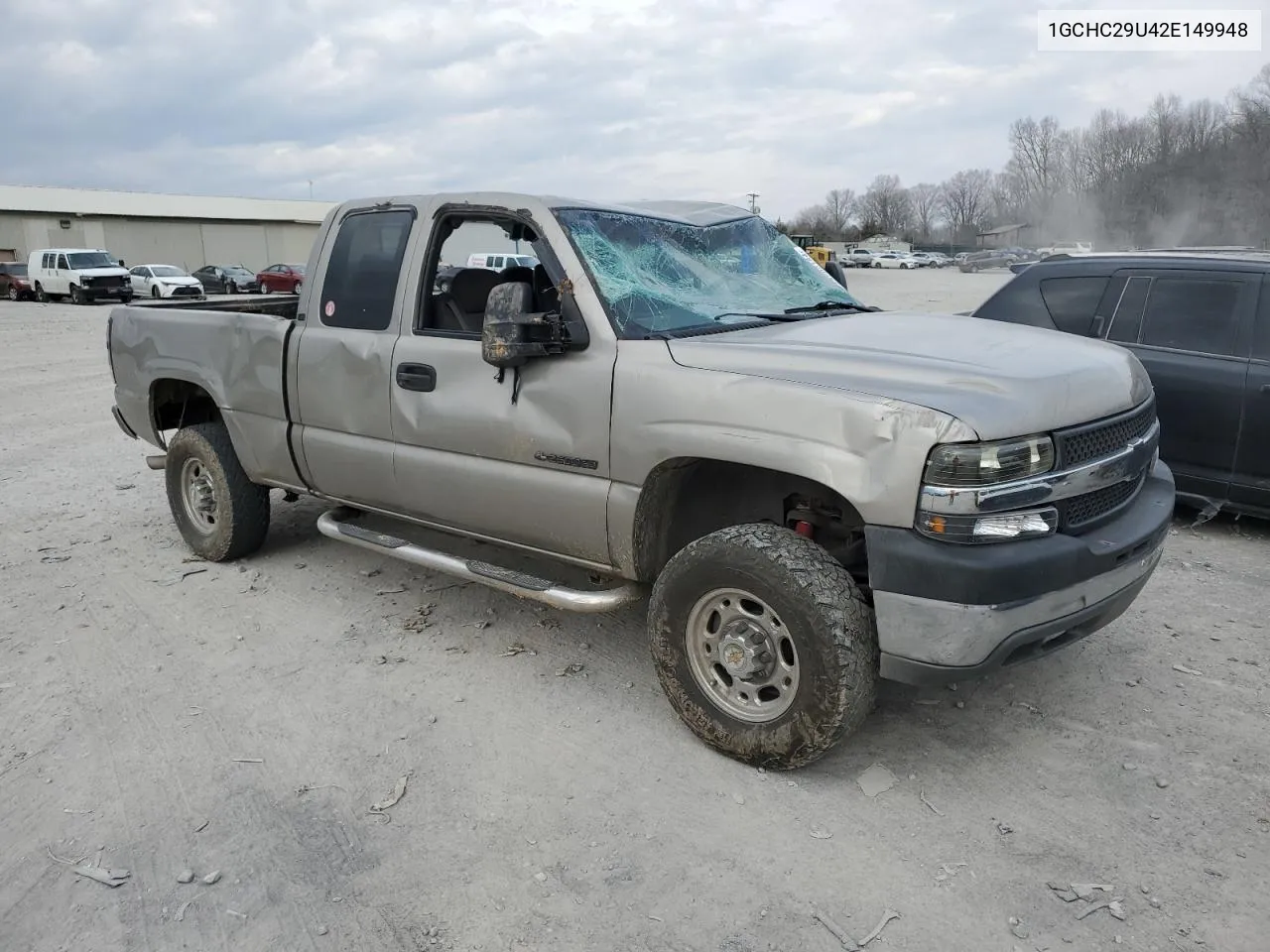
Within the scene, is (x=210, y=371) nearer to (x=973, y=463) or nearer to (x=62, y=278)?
(x=973, y=463)

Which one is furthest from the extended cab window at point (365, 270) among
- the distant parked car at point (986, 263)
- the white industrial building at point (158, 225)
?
the distant parked car at point (986, 263)

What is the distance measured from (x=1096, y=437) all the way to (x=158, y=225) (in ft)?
201

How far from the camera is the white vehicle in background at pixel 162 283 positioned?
34.2 meters

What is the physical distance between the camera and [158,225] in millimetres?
55125

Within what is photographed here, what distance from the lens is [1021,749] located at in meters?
3.54

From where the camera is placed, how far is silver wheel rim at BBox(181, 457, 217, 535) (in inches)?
228

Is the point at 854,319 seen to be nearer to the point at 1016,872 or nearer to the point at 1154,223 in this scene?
the point at 1016,872

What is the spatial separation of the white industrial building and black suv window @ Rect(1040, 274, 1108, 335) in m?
56.7

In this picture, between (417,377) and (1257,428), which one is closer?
(417,377)

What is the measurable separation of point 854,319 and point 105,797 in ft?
11.1

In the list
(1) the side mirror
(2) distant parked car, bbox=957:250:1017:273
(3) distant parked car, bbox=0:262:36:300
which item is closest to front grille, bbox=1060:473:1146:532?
→ (1) the side mirror

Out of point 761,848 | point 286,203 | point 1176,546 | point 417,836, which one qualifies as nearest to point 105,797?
point 417,836

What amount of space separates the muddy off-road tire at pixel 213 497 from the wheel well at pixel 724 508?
2.91m

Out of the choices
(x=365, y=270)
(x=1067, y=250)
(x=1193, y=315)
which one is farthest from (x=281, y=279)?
(x=1193, y=315)
